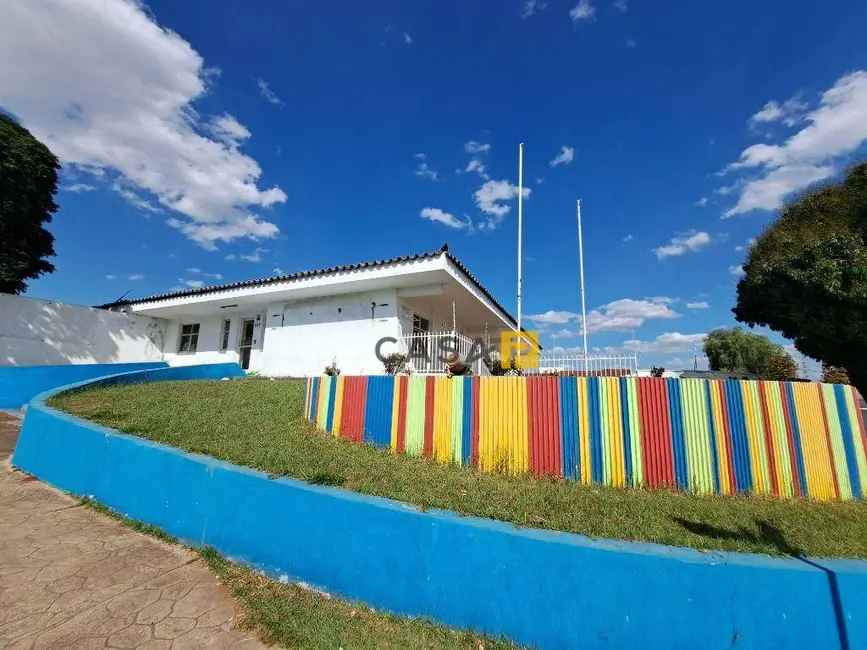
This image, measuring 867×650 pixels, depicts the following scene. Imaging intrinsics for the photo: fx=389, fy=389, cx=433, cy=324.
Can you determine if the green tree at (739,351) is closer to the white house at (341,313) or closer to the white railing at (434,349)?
the white house at (341,313)

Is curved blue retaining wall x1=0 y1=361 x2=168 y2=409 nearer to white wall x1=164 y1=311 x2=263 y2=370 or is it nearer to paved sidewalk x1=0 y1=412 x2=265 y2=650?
white wall x1=164 y1=311 x2=263 y2=370

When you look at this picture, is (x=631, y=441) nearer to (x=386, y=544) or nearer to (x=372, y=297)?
(x=386, y=544)

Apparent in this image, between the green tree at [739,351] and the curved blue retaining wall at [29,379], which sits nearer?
the curved blue retaining wall at [29,379]

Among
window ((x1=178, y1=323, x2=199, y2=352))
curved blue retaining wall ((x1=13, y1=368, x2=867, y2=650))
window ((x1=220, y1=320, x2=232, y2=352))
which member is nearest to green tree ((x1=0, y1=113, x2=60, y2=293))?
window ((x1=178, y1=323, x2=199, y2=352))

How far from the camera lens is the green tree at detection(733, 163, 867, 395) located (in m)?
10.8

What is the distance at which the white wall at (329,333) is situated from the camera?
11258 mm

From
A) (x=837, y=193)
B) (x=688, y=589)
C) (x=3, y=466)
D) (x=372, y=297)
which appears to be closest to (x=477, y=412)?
(x=688, y=589)

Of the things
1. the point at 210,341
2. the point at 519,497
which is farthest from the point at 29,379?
the point at 519,497

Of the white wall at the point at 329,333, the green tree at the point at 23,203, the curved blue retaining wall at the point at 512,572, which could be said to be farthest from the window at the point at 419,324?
the green tree at the point at 23,203

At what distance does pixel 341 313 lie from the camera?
12.0 m

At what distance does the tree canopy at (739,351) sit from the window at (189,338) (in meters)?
32.2

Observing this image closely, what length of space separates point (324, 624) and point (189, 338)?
17300mm

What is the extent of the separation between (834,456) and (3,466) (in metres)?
10.8

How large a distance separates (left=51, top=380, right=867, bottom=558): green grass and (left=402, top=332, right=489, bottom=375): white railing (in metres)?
5.02
